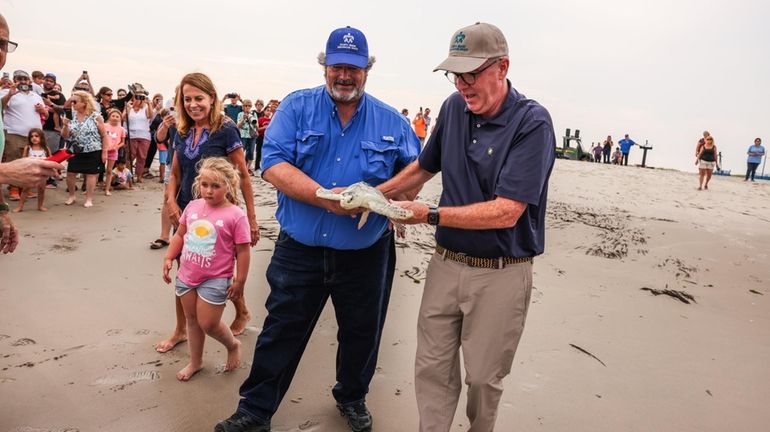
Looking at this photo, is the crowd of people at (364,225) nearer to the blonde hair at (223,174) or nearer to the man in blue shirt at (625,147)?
the blonde hair at (223,174)

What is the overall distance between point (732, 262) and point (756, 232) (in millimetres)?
2519

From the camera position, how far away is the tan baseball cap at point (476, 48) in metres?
2.38

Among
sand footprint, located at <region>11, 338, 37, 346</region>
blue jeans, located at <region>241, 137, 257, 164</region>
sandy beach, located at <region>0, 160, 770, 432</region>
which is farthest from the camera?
blue jeans, located at <region>241, 137, 257, 164</region>

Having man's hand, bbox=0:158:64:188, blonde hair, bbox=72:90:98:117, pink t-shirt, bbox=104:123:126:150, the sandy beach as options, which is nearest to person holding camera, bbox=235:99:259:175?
pink t-shirt, bbox=104:123:126:150

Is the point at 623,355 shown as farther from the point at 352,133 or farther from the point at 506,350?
the point at 352,133

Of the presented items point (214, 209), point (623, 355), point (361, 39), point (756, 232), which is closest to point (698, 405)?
point (623, 355)

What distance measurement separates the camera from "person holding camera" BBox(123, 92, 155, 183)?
1050 cm

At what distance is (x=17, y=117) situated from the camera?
821 cm

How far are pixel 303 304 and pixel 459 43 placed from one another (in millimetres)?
1549

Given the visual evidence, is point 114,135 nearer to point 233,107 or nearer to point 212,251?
point 233,107

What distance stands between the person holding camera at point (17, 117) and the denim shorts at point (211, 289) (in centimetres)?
655

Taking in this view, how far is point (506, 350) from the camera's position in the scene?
2.54 meters

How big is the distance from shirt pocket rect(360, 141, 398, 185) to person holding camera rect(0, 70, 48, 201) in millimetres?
7543

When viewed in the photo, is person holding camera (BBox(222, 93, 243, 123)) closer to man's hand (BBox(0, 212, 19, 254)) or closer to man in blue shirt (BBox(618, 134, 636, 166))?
man's hand (BBox(0, 212, 19, 254))
